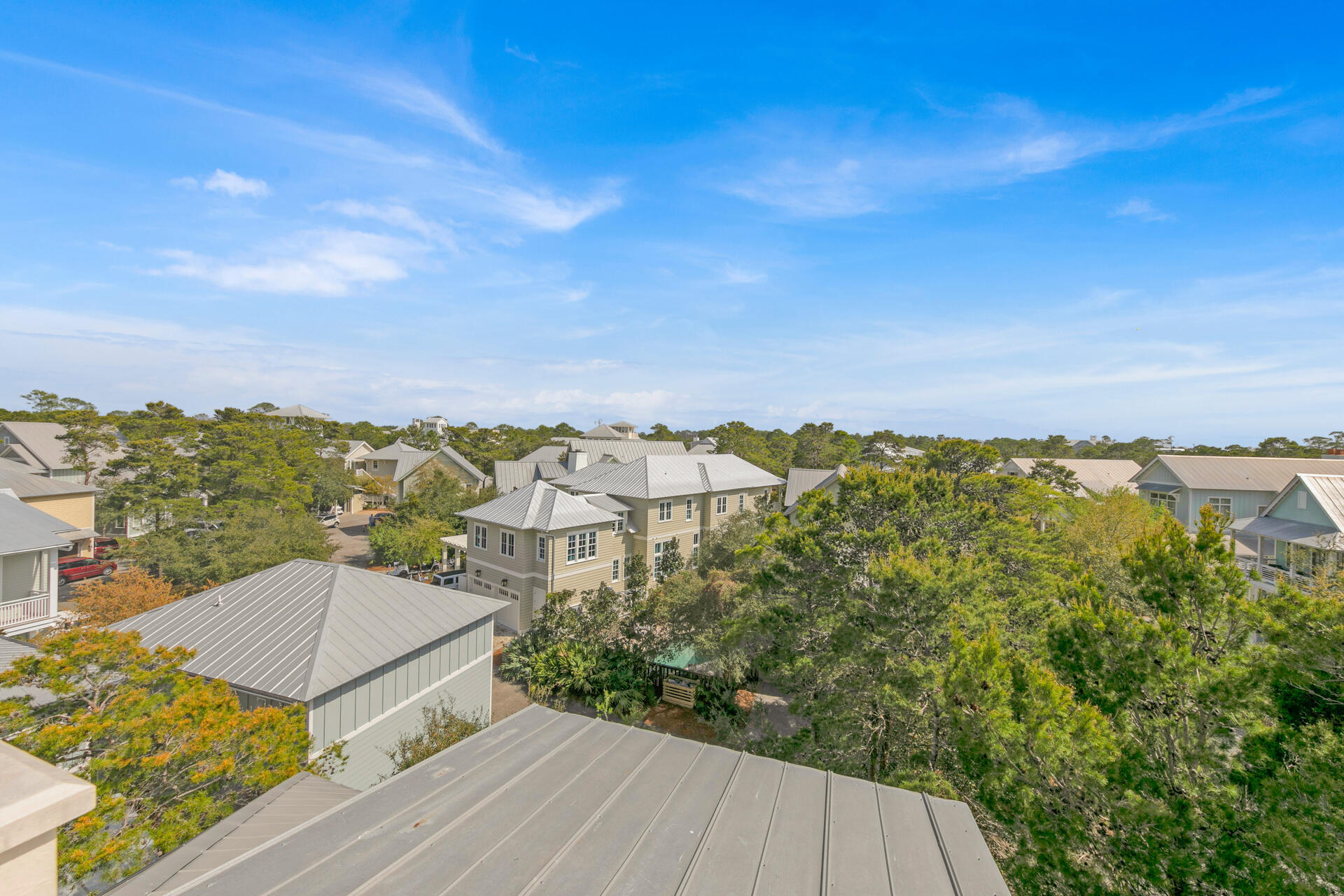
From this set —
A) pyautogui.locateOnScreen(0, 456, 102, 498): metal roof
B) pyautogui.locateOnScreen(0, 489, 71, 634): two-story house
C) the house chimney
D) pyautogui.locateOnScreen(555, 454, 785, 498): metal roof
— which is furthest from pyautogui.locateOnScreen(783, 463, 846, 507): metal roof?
pyautogui.locateOnScreen(0, 456, 102, 498): metal roof

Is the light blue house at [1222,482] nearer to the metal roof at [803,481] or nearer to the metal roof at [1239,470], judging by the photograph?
the metal roof at [1239,470]

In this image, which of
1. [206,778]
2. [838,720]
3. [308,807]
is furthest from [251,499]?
[838,720]

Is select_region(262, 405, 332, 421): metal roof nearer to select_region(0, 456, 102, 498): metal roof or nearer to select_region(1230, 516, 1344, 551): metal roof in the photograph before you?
select_region(0, 456, 102, 498): metal roof

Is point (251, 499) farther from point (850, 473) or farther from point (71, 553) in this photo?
point (850, 473)

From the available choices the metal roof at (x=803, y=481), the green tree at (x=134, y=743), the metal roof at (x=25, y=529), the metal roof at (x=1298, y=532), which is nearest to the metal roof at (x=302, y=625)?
the green tree at (x=134, y=743)

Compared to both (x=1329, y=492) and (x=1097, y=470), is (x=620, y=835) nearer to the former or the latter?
(x=1329, y=492)

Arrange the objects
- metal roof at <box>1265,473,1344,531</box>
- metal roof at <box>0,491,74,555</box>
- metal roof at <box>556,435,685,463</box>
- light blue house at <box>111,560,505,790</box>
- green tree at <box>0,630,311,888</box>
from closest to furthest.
Answer: green tree at <box>0,630,311,888</box>, light blue house at <box>111,560,505,790</box>, metal roof at <box>0,491,74,555</box>, metal roof at <box>1265,473,1344,531</box>, metal roof at <box>556,435,685,463</box>

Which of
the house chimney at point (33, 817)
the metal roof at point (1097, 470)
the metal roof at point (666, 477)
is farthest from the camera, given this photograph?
the metal roof at point (1097, 470)

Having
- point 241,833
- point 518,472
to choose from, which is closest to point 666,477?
point 518,472
